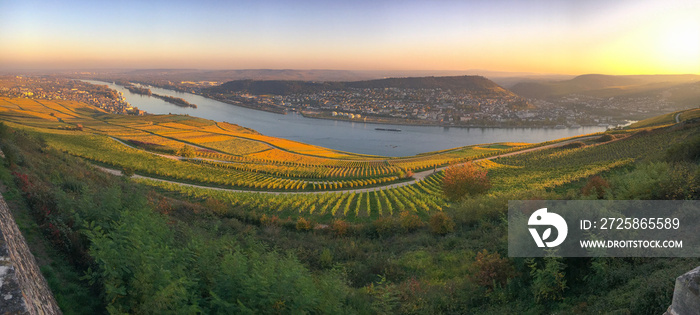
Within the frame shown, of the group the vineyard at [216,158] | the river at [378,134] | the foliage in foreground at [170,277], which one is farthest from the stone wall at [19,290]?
the river at [378,134]

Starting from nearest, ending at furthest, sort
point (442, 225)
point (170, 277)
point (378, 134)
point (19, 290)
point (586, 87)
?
point (19, 290) → point (170, 277) → point (442, 225) → point (378, 134) → point (586, 87)

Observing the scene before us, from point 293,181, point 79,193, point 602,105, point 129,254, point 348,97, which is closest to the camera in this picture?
point 129,254

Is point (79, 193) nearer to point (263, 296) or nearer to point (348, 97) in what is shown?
point (263, 296)

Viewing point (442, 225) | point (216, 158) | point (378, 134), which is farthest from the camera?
point (378, 134)

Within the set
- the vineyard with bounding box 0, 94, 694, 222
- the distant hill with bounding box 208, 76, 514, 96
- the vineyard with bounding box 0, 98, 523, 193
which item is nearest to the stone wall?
the vineyard with bounding box 0, 94, 694, 222

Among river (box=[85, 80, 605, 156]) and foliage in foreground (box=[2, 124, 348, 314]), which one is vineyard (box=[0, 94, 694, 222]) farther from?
river (box=[85, 80, 605, 156])

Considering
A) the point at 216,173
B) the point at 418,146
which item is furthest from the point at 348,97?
the point at 216,173

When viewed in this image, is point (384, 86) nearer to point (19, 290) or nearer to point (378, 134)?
point (378, 134)

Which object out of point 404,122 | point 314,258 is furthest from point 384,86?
point 314,258
